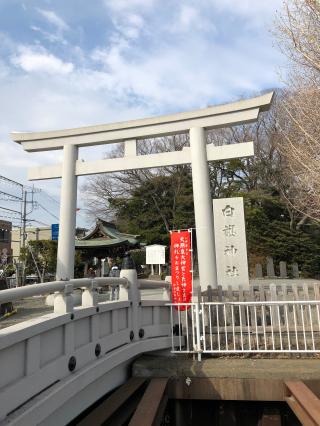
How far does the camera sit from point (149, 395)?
16.4 feet

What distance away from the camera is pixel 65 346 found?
12.5 feet

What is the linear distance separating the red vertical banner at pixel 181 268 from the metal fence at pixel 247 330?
189mm

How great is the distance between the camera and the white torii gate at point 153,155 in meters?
10.4

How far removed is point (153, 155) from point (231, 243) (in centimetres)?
376

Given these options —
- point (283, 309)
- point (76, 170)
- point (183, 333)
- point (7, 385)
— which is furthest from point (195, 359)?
point (76, 170)

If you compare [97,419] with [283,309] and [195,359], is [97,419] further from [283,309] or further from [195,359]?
[283,309]

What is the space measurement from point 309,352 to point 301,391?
4.64ft

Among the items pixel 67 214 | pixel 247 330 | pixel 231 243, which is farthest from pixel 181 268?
pixel 67 214

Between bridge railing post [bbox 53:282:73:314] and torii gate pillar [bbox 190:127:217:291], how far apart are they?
6.36 metres

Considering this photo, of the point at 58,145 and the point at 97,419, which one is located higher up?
the point at 58,145

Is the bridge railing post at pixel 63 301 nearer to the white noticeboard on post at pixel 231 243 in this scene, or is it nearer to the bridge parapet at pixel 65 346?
the bridge parapet at pixel 65 346

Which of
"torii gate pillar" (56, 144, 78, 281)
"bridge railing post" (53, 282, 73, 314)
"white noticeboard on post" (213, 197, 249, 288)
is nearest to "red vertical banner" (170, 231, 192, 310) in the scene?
"bridge railing post" (53, 282, 73, 314)

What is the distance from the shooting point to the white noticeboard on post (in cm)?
1178

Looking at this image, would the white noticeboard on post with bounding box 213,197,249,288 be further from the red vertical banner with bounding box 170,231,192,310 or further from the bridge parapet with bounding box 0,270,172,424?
the bridge parapet with bounding box 0,270,172,424
